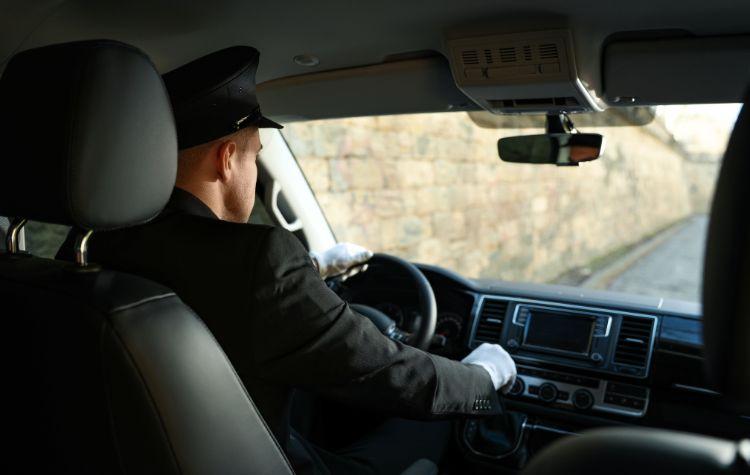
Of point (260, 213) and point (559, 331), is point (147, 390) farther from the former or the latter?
point (260, 213)

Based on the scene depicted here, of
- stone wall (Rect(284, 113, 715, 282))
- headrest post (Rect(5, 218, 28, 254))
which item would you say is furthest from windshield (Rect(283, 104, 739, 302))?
headrest post (Rect(5, 218, 28, 254))

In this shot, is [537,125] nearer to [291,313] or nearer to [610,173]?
[291,313]

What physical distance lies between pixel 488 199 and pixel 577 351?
610 centimetres

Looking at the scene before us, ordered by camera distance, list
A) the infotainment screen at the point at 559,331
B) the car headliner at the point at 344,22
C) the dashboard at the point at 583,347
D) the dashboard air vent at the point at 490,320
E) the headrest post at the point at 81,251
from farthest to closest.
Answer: the dashboard air vent at the point at 490,320
the infotainment screen at the point at 559,331
the dashboard at the point at 583,347
the car headliner at the point at 344,22
the headrest post at the point at 81,251

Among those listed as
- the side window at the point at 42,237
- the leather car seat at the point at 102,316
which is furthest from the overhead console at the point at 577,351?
the side window at the point at 42,237

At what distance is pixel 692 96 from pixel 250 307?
1.73 m

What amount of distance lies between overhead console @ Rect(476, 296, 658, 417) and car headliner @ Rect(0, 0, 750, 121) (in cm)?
89

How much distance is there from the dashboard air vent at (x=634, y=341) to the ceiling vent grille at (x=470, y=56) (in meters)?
1.15

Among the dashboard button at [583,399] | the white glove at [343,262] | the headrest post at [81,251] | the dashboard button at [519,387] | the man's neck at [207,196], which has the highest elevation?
the headrest post at [81,251]

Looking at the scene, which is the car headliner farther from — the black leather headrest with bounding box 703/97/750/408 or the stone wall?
the black leather headrest with bounding box 703/97/750/408

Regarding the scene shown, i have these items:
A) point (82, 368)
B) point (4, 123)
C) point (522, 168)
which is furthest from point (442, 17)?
point (522, 168)

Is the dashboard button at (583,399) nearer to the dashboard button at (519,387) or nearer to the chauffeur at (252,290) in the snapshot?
the dashboard button at (519,387)

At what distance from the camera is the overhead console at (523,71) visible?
91.7 inches

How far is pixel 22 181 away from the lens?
55.5 inches
